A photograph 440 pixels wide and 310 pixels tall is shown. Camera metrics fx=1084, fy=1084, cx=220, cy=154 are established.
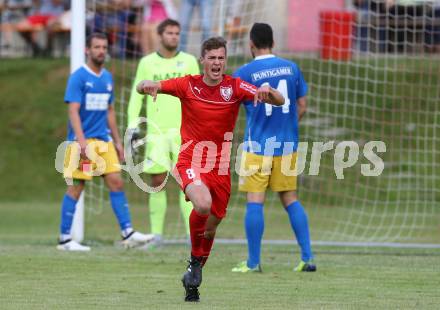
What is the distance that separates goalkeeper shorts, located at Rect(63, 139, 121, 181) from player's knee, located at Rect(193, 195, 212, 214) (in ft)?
13.2

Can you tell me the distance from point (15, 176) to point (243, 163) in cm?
1119

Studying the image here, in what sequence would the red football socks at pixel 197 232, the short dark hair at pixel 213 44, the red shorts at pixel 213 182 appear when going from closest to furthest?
1. the red football socks at pixel 197 232
2. the red shorts at pixel 213 182
3. the short dark hair at pixel 213 44

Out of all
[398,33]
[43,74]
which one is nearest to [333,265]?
[398,33]

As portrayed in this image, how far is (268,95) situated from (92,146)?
416 centimetres

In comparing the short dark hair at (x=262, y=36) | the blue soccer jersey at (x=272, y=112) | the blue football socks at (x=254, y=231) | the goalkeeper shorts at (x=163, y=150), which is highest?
the short dark hair at (x=262, y=36)

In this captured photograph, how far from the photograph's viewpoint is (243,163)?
411 inches

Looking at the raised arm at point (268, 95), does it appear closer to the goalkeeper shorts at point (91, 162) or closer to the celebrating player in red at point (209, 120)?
the celebrating player in red at point (209, 120)

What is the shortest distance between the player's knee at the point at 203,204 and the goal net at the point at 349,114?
5866 mm

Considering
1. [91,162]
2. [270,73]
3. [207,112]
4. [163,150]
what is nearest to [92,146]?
[91,162]

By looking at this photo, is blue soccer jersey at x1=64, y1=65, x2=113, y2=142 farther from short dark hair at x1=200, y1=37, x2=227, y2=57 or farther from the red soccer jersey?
short dark hair at x1=200, y1=37, x2=227, y2=57

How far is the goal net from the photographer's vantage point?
15.6 m

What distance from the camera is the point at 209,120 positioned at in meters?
8.68

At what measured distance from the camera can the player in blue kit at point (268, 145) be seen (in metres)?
10.3

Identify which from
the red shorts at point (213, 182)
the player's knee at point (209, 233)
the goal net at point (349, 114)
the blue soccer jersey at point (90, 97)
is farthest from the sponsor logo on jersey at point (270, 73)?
the goal net at point (349, 114)
